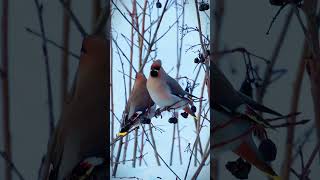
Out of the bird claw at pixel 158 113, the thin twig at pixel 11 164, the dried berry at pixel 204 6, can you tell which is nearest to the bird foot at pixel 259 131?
the bird claw at pixel 158 113

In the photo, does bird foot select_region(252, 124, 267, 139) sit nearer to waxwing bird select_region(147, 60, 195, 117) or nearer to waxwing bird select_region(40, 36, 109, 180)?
waxwing bird select_region(147, 60, 195, 117)

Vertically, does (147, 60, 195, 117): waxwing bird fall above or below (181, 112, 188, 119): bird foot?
above

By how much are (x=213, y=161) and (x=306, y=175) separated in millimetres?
333

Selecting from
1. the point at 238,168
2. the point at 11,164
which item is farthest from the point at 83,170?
the point at 238,168

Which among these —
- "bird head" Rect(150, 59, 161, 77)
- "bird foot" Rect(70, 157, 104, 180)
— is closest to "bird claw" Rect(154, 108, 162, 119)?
"bird head" Rect(150, 59, 161, 77)

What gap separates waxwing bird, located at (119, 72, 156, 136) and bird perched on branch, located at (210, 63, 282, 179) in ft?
0.76

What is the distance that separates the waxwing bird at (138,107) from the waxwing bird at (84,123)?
0.07 meters

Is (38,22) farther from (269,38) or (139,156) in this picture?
(269,38)

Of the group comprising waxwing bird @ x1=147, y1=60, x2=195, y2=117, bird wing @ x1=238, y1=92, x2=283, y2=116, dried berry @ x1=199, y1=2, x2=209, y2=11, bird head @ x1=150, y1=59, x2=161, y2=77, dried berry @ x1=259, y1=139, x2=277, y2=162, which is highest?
dried berry @ x1=199, y1=2, x2=209, y2=11

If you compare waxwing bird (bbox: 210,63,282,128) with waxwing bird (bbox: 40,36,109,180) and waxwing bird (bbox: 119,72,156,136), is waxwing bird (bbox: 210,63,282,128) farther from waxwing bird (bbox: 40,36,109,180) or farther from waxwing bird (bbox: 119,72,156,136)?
waxwing bird (bbox: 40,36,109,180)

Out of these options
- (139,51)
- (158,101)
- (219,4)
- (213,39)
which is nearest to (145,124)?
(158,101)

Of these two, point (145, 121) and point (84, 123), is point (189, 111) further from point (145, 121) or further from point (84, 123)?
point (84, 123)

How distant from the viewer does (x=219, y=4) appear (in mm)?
1519

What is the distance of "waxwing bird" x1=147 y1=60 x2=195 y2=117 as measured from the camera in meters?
1.50
